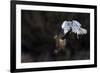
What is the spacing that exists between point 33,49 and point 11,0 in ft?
1.85

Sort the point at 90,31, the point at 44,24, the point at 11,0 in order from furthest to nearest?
the point at 90,31, the point at 44,24, the point at 11,0

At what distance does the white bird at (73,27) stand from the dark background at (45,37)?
37 mm

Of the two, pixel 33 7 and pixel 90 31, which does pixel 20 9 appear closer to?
pixel 33 7

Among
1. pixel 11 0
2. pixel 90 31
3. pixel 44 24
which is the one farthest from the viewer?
pixel 90 31

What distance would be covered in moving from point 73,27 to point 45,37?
0.35m

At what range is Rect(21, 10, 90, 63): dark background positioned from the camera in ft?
6.52

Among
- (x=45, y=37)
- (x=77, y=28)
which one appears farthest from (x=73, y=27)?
(x=45, y=37)

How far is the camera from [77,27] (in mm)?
2152

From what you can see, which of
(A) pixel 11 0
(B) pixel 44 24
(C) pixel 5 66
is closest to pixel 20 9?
(A) pixel 11 0

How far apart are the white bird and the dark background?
0.12ft

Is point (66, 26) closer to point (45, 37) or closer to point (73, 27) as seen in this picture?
point (73, 27)

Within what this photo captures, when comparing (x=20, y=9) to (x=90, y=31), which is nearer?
(x=20, y=9)

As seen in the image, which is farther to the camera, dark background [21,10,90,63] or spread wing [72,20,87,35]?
spread wing [72,20,87,35]

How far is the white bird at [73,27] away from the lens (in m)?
2.12
